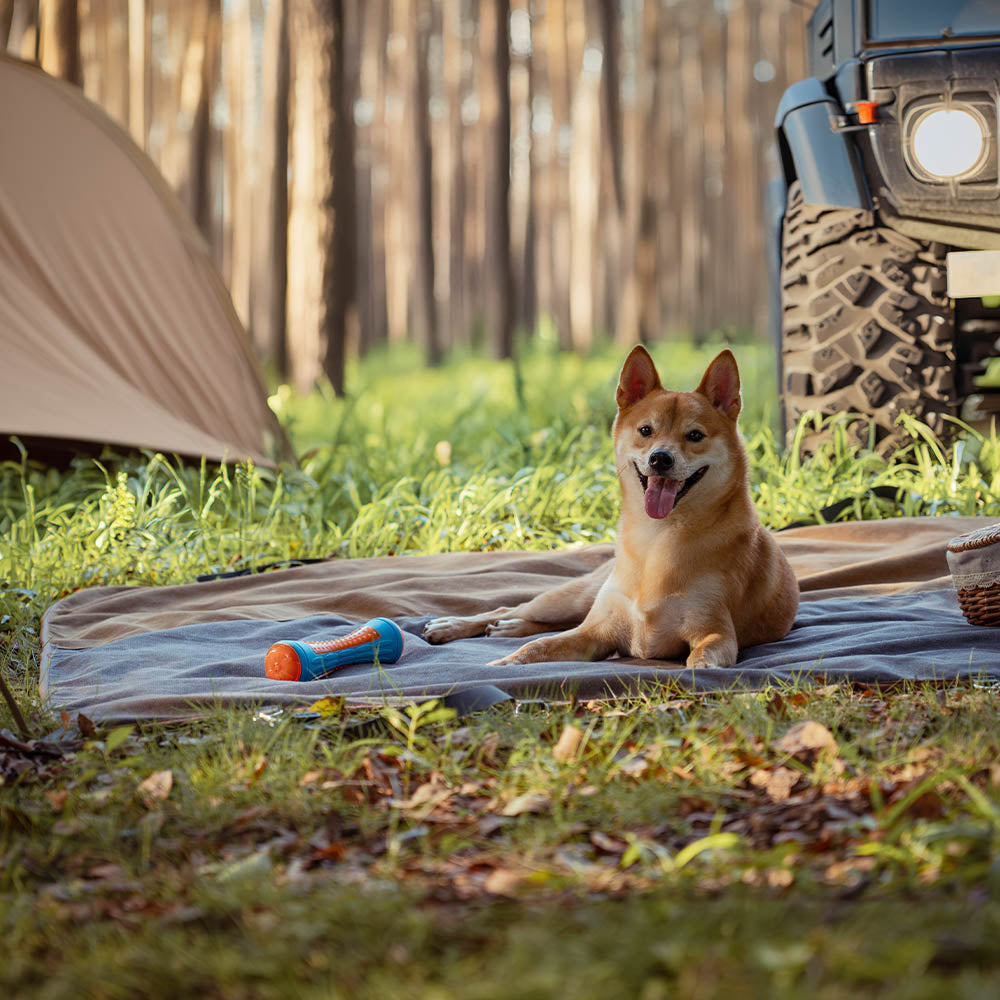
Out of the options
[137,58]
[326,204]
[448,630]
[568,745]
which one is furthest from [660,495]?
[137,58]

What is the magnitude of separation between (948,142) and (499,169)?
31.7 feet

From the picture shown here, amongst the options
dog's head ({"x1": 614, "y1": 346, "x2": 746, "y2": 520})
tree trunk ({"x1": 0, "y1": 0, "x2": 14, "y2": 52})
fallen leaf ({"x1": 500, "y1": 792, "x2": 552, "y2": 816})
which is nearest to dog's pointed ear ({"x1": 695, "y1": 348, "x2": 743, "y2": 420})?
dog's head ({"x1": 614, "y1": 346, "x2": 746, "y2": 520})

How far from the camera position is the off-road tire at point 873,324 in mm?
5680

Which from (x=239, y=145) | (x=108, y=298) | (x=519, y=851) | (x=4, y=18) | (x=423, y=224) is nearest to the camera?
(x=519, y=851)

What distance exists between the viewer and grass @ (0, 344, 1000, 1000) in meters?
1.70

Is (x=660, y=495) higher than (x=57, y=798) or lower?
higher

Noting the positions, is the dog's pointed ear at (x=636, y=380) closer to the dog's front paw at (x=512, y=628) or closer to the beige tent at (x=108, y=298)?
the dog's front paw at (x=512, y=628)

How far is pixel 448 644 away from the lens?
412 centimetres

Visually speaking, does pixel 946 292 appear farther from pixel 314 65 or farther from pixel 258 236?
pixel 258 236

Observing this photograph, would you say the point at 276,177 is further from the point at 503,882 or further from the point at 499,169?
the point at 503,882

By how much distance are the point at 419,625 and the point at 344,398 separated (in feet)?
22.7

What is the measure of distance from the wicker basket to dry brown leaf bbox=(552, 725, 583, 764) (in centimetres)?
166

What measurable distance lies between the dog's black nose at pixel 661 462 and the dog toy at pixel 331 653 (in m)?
1.01

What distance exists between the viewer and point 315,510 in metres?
6.18
